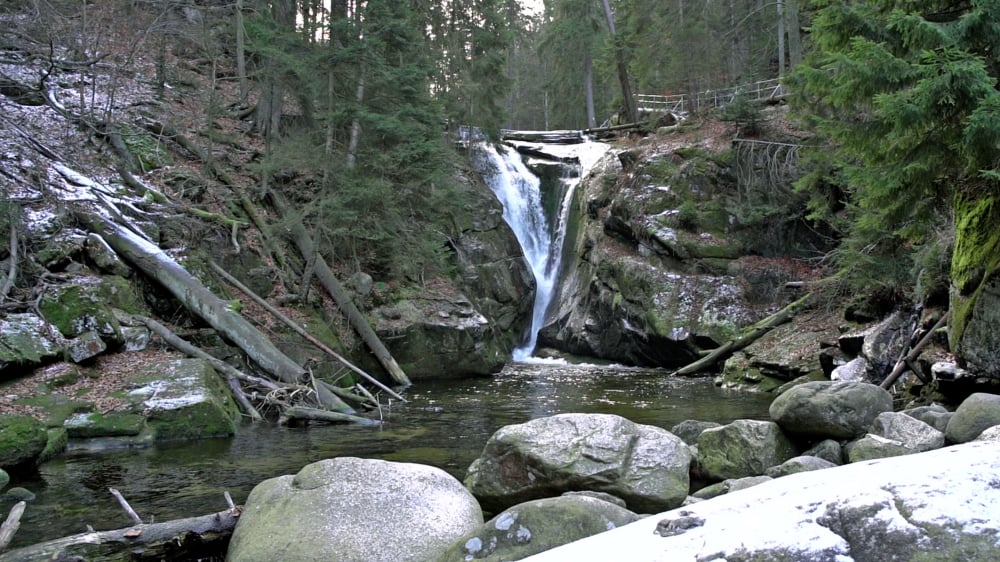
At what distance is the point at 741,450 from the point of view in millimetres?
6262

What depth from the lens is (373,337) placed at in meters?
14.7

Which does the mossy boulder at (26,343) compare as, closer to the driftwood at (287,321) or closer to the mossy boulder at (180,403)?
the mossy boulder at (180,403)

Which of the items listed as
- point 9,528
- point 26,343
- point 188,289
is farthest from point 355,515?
point 188,289

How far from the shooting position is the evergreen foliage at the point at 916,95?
20.9 feet

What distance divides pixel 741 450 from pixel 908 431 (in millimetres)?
1407

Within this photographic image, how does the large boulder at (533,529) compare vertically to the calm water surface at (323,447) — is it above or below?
above

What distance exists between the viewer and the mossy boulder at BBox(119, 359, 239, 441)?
348 inches

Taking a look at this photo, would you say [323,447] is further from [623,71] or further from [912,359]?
[623,71]

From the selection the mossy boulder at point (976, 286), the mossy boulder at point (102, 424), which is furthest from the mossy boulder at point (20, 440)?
the mossy boulder at point (976, 286)

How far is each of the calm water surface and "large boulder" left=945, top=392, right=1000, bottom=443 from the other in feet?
14.2

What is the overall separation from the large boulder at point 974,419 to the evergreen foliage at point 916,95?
2097mm

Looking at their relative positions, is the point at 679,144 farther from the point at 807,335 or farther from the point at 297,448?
the point at 297,448

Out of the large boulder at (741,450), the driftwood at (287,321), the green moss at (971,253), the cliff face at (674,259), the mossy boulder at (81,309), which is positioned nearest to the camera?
the large boulder at (741,450)

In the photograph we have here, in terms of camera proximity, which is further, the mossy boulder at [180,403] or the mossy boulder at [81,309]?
the mossy boulder at [81,309]
